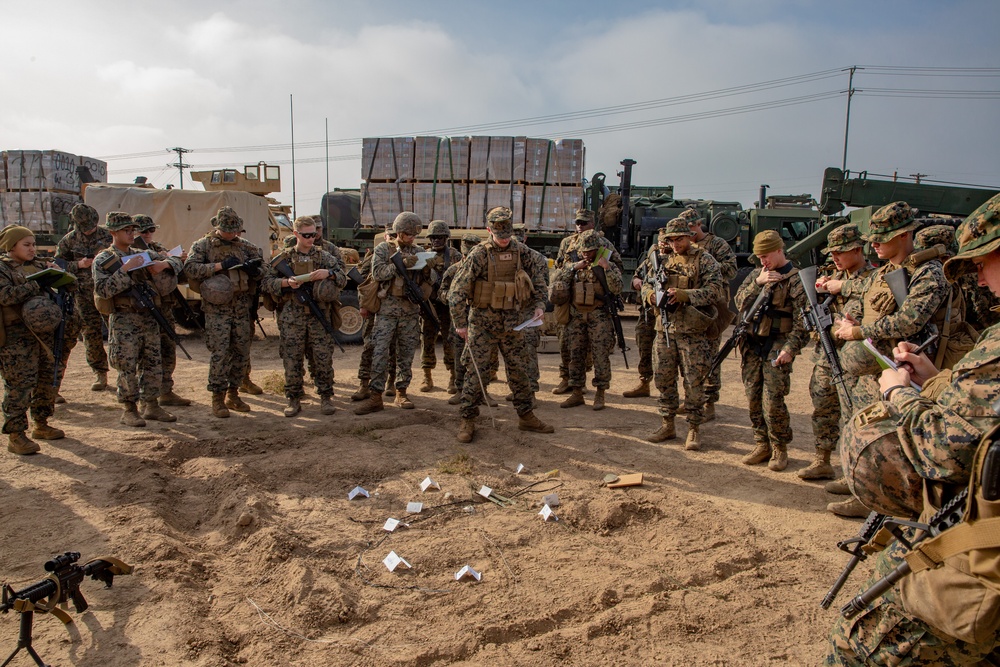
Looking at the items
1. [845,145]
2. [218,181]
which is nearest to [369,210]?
[218,181]

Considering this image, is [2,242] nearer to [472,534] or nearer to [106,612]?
[106,612]

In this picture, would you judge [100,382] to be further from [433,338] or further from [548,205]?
[548,205]

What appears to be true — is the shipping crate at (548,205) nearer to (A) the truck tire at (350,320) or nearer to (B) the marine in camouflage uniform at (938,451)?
(A) the truck tire at (350,320)

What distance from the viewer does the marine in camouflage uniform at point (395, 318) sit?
22.8 feet

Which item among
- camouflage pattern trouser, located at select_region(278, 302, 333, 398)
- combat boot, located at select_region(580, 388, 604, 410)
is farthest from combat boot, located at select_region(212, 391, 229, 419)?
combat boot, located at select_region(580, 388, 604, 410)

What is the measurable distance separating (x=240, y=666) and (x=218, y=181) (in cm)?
1510

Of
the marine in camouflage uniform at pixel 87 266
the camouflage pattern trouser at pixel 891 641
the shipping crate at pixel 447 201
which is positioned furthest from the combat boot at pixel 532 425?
the shipping crate at pixel 447 201

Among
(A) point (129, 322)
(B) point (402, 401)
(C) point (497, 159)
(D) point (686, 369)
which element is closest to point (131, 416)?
(A) point (129, 322)

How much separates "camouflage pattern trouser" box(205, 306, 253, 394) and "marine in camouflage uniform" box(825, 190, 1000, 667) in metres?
6.20

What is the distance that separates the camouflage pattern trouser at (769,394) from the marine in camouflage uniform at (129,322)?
5598mm

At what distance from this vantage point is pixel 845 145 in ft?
97.2

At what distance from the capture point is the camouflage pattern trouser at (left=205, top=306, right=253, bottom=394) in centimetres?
670

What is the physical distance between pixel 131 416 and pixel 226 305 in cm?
143

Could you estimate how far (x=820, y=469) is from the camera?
5059 millimetres
